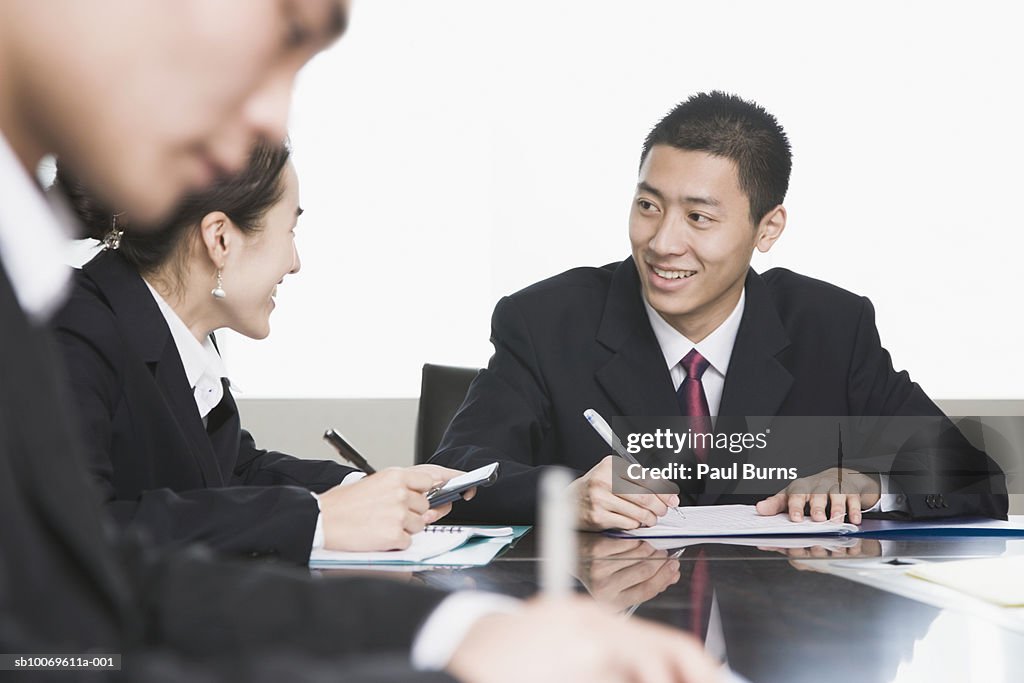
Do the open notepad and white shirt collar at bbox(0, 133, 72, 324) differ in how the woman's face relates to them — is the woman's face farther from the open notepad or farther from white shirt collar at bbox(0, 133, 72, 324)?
white shirt collar at bbox(0, 133, 72, 324)

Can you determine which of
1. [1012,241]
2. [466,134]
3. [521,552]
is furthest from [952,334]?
[521,552]

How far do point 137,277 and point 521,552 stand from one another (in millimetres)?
821

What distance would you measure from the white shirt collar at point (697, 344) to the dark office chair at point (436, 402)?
1.81 ft

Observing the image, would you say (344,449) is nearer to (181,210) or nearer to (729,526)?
(181,210)

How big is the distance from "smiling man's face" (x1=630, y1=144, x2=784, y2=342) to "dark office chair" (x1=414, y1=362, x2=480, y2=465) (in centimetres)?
59

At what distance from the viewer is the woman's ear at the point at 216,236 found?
185 centimetres

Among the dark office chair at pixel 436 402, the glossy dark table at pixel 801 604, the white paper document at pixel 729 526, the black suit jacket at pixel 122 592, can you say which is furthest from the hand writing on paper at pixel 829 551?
the dark office chair at pixel 436 402

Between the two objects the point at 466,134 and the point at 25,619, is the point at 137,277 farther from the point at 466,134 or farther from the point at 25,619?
the point at 466,134

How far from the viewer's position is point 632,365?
95.0 inches

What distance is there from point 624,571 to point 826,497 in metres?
0.65

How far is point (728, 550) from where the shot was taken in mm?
1528

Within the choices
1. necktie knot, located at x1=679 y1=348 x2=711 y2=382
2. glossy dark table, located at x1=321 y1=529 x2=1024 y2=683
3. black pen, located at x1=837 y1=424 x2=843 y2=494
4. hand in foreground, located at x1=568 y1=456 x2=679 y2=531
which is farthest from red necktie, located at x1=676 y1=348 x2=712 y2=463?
glossy dark table, located at x1=321 y1=529 x2=1024 y2=683

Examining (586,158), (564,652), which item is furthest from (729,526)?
(586,158)

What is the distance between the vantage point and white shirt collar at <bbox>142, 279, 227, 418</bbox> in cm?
184
